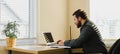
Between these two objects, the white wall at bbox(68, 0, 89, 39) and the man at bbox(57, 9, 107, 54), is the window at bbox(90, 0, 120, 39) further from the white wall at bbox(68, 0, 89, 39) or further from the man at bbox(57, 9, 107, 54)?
the man at bbox(57, 9, 107, 54)

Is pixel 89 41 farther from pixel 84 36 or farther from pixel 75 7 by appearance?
pixel 75 7

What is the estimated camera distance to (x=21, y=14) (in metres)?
3.57

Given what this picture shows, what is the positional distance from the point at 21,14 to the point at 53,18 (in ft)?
1.91

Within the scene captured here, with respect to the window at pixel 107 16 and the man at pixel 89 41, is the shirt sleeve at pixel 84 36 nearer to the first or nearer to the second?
the man at pixel 89 41

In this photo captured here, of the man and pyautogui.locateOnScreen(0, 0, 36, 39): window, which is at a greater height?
pyautogui.locateOnScreen(0, 0, 36, 39): window

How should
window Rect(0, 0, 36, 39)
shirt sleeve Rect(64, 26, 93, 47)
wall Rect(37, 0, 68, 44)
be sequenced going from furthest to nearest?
wall Rect(37, 0, 68, 44) → window Rect(0, 0, 36, 39) → shirt sleeve Rect(64, 26, 93, 47)

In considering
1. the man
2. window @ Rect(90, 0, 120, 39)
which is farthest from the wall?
the man

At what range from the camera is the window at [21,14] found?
337cm

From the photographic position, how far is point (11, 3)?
3463 mm

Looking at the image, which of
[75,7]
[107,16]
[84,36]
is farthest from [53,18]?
[84,36]

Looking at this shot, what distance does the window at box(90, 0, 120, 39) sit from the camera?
12.1 ft

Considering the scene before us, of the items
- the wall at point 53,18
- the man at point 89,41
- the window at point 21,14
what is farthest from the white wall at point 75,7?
the man at point 89,41

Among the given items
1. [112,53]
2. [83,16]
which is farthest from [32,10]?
[112,53]

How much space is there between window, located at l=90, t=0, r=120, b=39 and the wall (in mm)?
527
